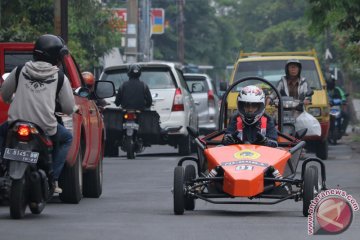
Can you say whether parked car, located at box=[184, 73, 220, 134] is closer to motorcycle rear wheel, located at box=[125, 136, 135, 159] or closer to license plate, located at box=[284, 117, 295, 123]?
motorcycle rear wheel, located at box=[125, 136, 135, 159]

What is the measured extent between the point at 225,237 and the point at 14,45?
202 inches

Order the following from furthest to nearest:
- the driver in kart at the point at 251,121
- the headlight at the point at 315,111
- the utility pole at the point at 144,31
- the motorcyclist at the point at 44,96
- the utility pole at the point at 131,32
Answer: the utility pole at the point at 144,31 → the utility pole at the point at 131,32 → the headlight at the point at 315,111 → the driver in kart at the point at 251,121 → the motorcyclist at the point at 44,96

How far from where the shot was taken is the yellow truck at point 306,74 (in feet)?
82.7

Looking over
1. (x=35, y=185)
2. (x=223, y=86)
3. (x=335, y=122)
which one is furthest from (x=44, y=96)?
(x=335, y=122)

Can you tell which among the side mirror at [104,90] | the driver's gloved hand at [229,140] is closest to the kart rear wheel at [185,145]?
the side mirror at [104,90]

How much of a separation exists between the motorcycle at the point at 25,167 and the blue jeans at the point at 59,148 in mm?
170

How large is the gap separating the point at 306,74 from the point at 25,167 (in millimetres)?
13635

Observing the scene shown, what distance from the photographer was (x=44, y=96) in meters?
13.5

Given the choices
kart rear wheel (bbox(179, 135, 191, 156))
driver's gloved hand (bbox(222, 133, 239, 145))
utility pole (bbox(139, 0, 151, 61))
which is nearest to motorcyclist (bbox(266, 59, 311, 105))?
kart rear wheel (bbox(179, 135, 191, 156))

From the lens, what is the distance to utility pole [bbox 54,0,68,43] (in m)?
25.2

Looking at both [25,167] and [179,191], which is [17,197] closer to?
[25,167]

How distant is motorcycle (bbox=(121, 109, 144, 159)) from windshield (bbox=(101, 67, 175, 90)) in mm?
1152

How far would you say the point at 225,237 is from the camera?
11633mm

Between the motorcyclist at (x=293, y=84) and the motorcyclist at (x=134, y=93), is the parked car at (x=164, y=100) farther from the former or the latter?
the motorcyclist at (x=293, y=84)
